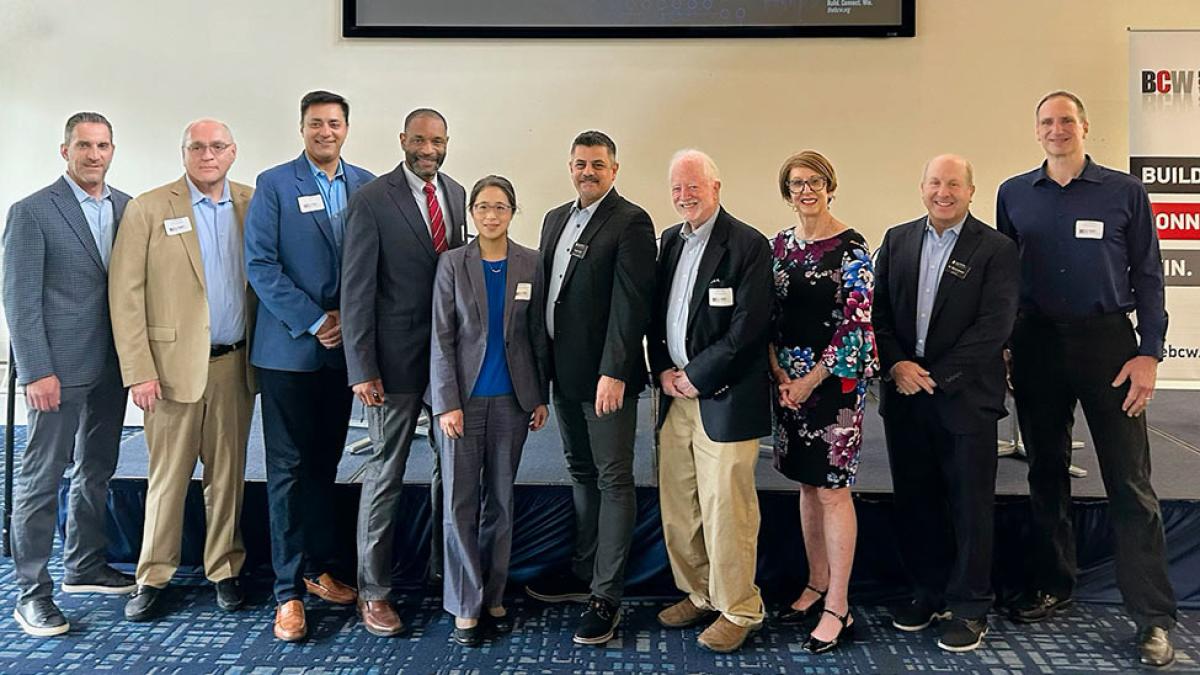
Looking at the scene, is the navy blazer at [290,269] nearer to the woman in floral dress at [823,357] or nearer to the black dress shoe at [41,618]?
the black dress shoe at [41,618]

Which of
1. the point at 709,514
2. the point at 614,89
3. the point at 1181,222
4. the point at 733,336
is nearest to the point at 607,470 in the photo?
the point at 709,514

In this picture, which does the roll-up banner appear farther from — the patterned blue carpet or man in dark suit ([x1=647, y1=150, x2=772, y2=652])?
man in dark suit ([x1=647, y1=150, x2=772, y2=652])

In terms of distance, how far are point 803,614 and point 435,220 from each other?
170 cm

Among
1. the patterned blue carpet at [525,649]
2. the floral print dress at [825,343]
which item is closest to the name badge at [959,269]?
the floral print dress at [825,343]

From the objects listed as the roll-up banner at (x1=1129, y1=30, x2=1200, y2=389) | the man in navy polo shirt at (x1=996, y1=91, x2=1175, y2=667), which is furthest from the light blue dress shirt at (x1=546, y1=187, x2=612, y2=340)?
the roll-up banner at (x1=1129, y1=30, x2=1200, y2=389)

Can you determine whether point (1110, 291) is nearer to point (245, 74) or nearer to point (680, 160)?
point (680, 160)

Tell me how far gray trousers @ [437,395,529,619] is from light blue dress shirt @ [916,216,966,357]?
1207 mm

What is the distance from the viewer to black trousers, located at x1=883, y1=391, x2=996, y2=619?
2326 millimetres

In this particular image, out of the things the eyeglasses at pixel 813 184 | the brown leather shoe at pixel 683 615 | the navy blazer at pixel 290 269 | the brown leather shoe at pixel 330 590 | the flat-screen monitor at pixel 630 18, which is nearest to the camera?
the eyeglasses at pixel 813 184

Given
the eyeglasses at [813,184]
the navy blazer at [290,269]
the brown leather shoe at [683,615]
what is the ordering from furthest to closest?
the brown leather shoe at [683,615], the navy blazer at [290,269], the eyeglasses at [813,184]

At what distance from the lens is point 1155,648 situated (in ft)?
7.48

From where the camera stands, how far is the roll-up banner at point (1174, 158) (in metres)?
4.65

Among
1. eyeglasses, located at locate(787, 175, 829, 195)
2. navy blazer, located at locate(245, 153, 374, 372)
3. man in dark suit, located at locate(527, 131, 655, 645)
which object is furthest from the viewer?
navy blazer, located at locate(245, 153, 374, 372)

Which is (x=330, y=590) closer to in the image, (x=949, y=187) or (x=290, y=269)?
(x=290, y=269)
